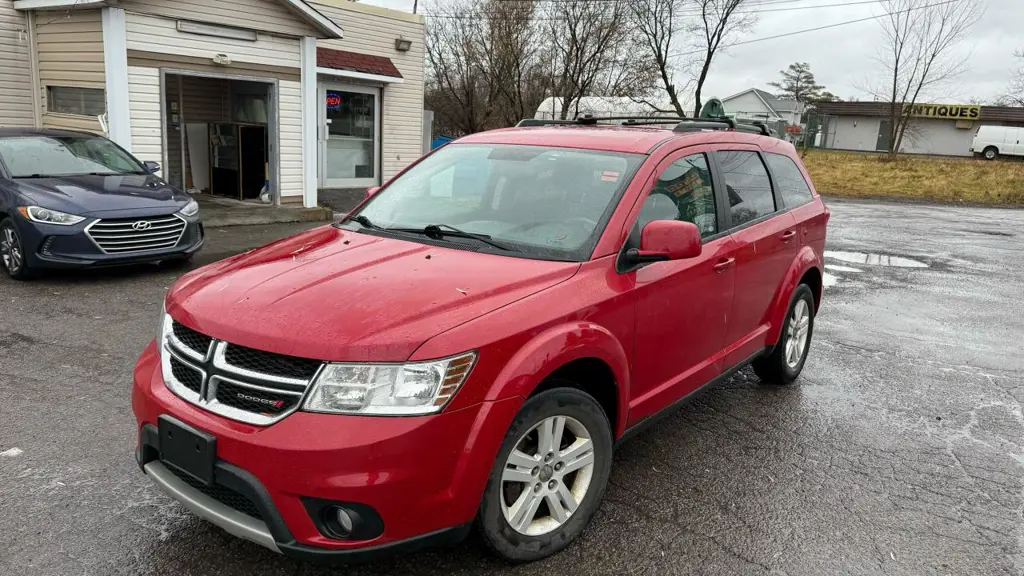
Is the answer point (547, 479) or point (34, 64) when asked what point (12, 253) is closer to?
Result: point (34, 64)

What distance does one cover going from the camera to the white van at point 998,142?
147ft

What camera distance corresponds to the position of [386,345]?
8.13ft

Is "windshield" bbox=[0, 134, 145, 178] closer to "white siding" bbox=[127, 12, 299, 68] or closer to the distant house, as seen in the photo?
"white siding" bbox=[127, 12, 299, 68]

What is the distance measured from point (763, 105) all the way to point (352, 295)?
6540 centimetres

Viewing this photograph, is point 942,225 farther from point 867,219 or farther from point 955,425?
point 955,425

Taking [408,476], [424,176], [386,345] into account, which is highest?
[424,176]

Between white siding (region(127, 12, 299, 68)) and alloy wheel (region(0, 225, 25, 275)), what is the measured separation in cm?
417

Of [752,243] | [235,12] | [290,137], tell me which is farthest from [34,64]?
[752,243]

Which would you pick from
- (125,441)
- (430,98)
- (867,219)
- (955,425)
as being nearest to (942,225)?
(867,219)

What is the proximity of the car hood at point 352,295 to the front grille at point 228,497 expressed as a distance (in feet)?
1.73

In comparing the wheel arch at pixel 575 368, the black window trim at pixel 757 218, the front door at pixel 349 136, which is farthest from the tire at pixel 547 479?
the front door at pixel 349 136

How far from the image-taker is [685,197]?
12.8 ft

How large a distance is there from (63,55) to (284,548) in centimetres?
1166

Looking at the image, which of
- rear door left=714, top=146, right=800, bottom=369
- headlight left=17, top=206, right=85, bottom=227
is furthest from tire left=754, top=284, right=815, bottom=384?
headlight left=17, top=206, right=85, bottom=227
